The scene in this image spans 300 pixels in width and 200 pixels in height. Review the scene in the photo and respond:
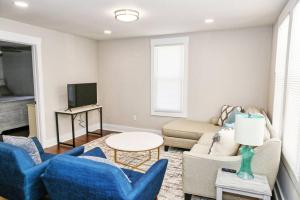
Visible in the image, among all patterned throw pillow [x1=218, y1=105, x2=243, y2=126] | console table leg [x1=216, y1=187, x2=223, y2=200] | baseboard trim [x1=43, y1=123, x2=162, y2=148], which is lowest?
baseboard trim [x1=43, y1=123, x2=162, y2=148]

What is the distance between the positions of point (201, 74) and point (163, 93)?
0.99 meters

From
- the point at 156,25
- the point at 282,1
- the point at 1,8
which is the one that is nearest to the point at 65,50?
the point at 1,8

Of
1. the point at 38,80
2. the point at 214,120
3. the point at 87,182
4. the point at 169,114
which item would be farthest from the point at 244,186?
the point at 38,80

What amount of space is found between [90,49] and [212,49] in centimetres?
299

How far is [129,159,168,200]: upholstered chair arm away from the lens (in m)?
1.51

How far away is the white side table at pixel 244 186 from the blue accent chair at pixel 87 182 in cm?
74

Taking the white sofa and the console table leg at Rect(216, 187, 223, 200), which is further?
the white sofa

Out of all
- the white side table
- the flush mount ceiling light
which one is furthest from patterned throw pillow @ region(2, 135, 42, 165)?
the flush mount ceiling light

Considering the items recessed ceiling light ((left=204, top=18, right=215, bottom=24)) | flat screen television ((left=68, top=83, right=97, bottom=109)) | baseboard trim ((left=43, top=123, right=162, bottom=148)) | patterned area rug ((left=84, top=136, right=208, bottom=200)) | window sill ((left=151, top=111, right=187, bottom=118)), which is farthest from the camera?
window sill ((left=151, top=111, right=187, bottom=118))

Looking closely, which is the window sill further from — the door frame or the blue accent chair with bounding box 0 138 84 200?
the blue accent chair with bounding box 0 138 84 200

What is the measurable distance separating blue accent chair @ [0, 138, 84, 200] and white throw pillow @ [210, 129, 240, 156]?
179 cm

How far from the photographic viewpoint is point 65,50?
4535mm

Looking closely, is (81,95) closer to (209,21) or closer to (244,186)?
(209,21)

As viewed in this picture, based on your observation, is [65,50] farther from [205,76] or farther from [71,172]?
[71,172]
